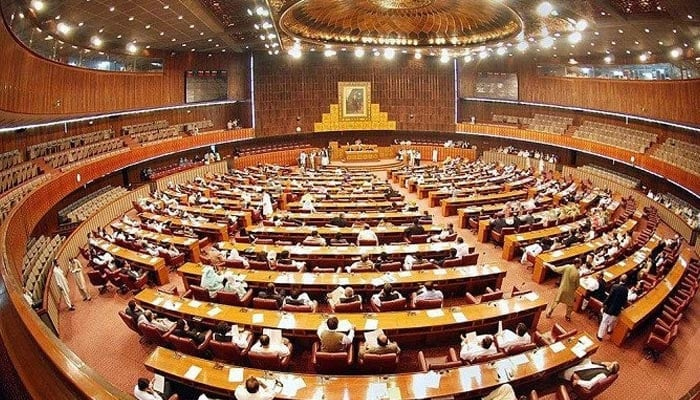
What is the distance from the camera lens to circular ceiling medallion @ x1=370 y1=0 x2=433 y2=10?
19942 mm

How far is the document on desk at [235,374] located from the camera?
628cm

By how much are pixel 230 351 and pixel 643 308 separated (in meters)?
7.78

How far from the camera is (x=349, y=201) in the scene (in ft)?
59.3

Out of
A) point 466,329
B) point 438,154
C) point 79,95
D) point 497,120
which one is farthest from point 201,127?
point 466,329

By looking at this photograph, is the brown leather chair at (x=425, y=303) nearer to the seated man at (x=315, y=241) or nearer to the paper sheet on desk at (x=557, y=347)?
the paper sheet on desk at (x=557, y=347)

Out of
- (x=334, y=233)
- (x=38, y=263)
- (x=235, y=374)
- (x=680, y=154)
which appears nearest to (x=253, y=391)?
(x=235, y=374)

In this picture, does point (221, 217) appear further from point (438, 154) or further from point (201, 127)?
point (438, 154)

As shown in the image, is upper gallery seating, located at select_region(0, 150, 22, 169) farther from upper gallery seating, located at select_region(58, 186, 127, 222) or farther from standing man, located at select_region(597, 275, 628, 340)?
standing man, located at select_region(597, 275, 628, 340)

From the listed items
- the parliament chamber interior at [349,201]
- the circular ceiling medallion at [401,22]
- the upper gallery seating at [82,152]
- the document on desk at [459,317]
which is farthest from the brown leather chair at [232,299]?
the circular ceiling medallion at [401,22]

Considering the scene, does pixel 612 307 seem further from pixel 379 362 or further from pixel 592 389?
pixel 379 362

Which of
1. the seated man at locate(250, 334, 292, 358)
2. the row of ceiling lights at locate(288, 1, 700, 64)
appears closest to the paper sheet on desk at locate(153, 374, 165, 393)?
the seated man at locate(250, 334, 292, 358)

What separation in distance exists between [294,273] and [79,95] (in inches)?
476

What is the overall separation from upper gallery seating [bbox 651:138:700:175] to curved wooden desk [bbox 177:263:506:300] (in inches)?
450

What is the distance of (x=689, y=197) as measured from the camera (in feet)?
59.5
